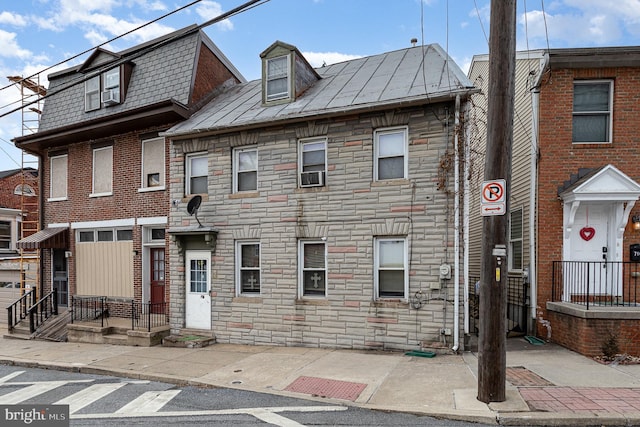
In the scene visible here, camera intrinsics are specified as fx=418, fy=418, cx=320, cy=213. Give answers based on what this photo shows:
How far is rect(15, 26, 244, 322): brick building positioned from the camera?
12.8m

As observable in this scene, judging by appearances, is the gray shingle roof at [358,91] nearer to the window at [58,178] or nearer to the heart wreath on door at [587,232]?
the heart wreath on door at [587,232]

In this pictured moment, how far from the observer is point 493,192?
19.0 ft

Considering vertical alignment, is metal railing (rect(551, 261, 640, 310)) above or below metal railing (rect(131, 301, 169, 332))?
above

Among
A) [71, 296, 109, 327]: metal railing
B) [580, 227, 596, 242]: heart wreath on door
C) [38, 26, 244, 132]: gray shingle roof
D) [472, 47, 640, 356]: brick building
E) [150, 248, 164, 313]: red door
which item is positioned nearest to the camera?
[472, 47, 640, 356]: brick building

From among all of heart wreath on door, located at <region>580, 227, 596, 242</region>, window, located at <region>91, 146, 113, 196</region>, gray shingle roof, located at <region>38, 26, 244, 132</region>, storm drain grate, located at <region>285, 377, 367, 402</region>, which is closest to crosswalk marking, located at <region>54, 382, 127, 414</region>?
storm drain grate, located at <region>285, 377, 367, 402</region>

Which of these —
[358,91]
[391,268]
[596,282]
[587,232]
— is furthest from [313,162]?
[596,282]

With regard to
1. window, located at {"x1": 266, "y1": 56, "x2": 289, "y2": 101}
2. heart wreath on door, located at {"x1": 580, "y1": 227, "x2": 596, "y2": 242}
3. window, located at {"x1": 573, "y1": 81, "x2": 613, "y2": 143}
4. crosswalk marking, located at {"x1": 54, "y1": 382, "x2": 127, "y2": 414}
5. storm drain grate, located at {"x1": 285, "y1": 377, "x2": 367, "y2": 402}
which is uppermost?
window, located at {"x1": 266, "y1": 56, "x2": 289, "y2": 101}

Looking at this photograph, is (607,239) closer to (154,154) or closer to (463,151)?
(463,151)

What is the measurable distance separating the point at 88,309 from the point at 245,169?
7370 mm

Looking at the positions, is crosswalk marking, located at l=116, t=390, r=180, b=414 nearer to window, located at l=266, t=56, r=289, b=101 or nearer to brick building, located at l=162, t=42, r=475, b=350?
brick building, located at l=162, t=42, r=475, b=350

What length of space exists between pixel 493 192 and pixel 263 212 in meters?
6.25

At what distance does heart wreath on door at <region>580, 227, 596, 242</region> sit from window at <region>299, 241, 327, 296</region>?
606 cm

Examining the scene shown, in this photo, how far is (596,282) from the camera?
9.73 metres

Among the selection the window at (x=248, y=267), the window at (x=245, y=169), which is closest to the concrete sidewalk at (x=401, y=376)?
the window at (x=248, y=267)
